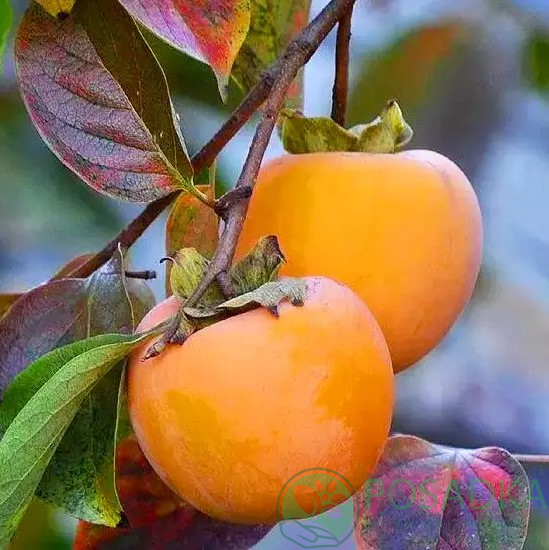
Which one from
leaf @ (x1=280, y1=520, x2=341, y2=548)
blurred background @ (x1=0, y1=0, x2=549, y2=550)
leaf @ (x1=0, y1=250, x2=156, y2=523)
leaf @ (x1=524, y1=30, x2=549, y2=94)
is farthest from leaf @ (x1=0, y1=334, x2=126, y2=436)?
leaf @ (x1=524, y1=30, x2=549, y2=94)

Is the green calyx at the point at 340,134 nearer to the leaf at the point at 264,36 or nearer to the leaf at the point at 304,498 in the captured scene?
the leaf at the point at 264,36

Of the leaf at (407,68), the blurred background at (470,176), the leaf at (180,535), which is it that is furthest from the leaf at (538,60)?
the leaf at (180,535)

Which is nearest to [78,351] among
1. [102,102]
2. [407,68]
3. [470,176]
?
[102,102]

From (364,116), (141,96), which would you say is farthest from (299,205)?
(364,116)

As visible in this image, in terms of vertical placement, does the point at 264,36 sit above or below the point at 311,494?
above

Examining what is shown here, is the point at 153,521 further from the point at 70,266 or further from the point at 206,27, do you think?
the point at 206,27

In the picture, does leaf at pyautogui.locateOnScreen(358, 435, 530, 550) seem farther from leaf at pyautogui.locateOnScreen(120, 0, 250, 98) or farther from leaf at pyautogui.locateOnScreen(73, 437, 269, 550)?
leaf at pyautogui.locateOnScreen(120, 0, 250, 98)
